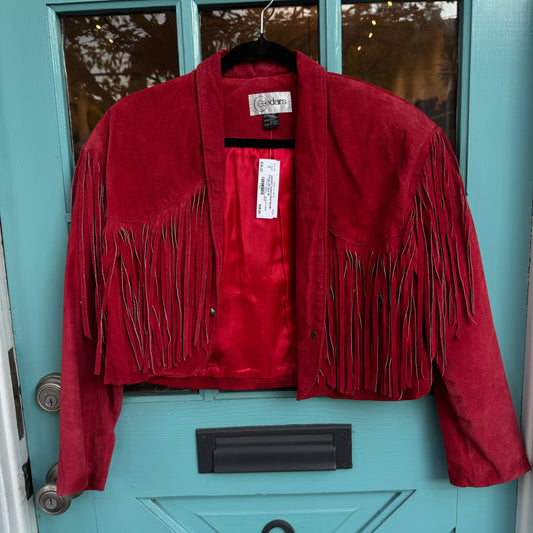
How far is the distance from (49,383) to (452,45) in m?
0.99

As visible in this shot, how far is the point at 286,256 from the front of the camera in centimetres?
76

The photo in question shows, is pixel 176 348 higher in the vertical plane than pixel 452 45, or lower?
lower

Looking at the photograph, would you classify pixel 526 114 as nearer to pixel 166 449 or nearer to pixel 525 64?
pixel 525 64

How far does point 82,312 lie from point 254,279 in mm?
297

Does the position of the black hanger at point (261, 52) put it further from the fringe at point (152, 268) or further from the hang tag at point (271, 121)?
the fringe at point (152, 268)

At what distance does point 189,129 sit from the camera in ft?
2.37

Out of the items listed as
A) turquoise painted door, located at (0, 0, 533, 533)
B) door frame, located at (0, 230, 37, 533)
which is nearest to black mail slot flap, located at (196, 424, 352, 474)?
turquoise painted door, located at (0, 0, 533, 533)

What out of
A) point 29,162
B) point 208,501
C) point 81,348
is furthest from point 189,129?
point 208,501

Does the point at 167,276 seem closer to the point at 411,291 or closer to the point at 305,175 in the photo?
the point at 305,175

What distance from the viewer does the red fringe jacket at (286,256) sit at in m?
0.71

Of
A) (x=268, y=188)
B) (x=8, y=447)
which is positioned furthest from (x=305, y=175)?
(x=8, y=447)

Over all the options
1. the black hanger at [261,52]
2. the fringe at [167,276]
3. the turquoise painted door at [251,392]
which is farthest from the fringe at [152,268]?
the black hanger at [261,52]

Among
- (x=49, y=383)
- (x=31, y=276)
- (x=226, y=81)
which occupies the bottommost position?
(x=49, y=383)

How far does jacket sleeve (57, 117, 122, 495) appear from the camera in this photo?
73 centimetres
